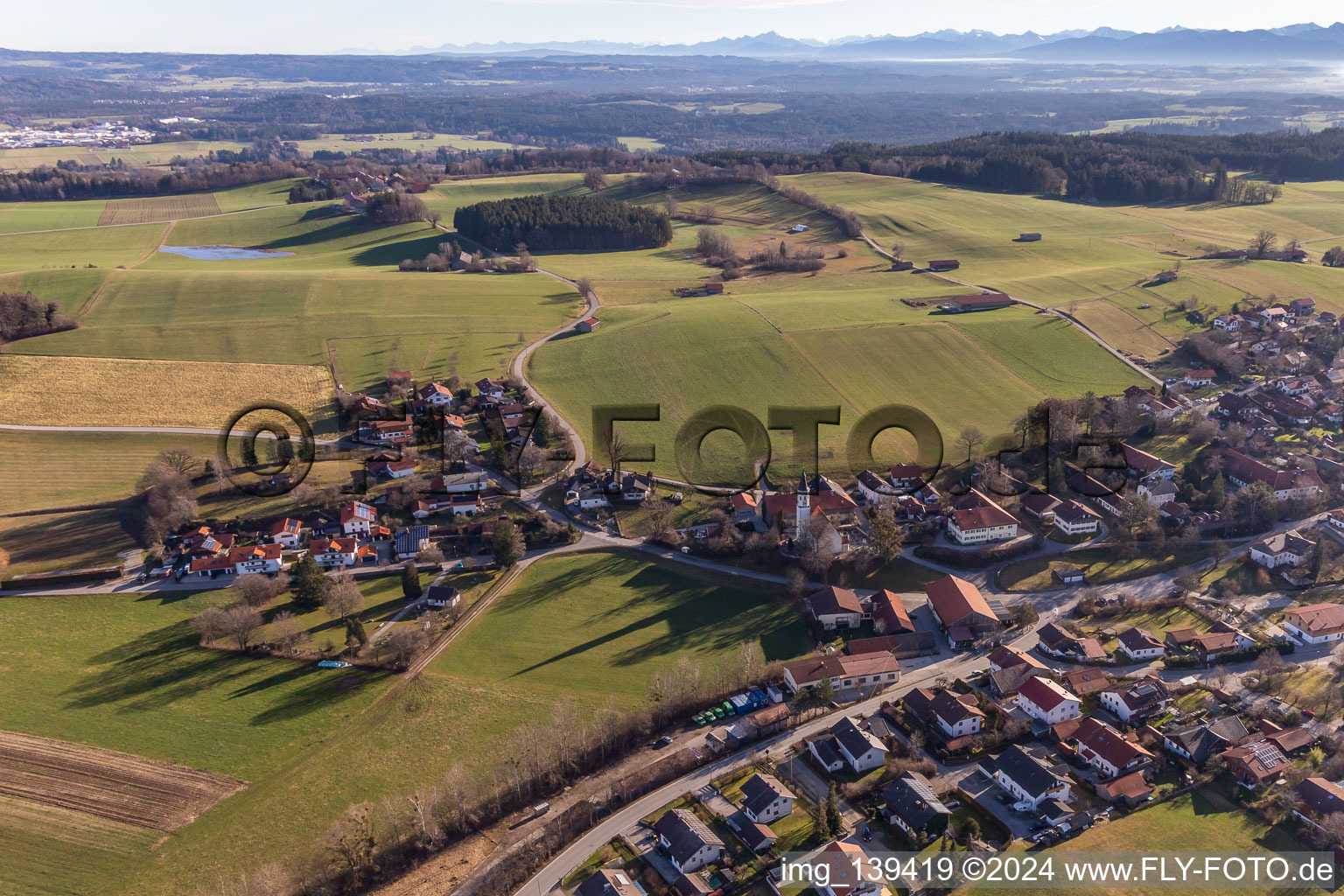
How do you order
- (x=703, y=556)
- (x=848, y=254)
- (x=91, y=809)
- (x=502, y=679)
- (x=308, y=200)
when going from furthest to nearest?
(x=308, y=200), (x=848, y=254), (x=703, y=556), (x=502, y=679), (x=91, y=809)

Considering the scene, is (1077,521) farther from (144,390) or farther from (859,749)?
(144,390)

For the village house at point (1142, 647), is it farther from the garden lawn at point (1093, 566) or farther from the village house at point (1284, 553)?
the village house at point (1284, 553)

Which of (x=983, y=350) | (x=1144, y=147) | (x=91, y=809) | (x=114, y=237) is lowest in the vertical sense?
(x=91, y=809)

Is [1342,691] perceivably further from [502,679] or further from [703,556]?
[502,679]

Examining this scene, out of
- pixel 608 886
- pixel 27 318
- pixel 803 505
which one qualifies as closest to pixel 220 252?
pixel 27 318

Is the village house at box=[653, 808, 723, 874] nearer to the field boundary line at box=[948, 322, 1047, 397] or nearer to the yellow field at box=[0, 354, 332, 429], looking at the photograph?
the yellow field at box=[0, 354, 332, 429]

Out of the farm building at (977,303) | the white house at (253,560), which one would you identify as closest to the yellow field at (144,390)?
the white house at (253,560)

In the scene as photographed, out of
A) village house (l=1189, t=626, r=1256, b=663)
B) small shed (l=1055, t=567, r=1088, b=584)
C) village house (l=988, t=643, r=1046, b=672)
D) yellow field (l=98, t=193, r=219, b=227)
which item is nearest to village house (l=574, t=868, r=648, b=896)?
village house (l=988, t=643, r=1046, b=672)

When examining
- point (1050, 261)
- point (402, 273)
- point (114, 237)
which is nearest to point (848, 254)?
point (1050, 261)
